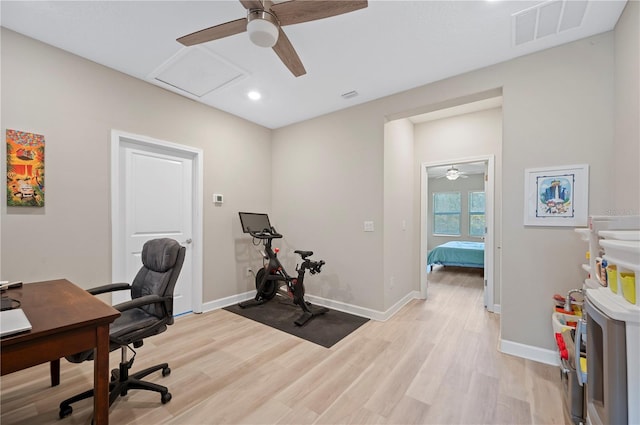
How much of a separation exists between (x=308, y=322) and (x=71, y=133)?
3.03 meters

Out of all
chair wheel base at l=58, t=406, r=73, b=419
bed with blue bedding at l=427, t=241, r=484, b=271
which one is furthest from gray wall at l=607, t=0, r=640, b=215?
bed with blue bedding at l=427, t=241, r=484, b=271

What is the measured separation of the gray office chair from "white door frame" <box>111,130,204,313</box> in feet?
2.61

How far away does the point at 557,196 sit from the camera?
7.30ft

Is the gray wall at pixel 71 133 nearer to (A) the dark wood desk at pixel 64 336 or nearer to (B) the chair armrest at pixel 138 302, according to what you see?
(A) the dark wood desk at pixel 64 336

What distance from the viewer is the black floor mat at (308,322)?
9.21 ft

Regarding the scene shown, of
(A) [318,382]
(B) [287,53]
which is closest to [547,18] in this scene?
(B) [287,53]

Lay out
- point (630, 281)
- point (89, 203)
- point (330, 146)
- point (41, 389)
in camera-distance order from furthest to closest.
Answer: point (330, 146) → point (89, 203) → point (41, 389) → point (630, 281)

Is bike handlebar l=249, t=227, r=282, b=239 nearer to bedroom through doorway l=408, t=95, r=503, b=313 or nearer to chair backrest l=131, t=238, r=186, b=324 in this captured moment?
chair backrest l=131, t=238, r=186, b=324

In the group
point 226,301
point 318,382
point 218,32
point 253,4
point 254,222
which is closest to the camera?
point 253,4

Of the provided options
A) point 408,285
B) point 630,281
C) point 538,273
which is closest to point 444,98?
point 538,273

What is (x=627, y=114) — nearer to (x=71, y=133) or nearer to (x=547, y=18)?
(x=547, y=18)

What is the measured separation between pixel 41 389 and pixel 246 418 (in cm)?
155

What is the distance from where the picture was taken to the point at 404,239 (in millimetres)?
3920

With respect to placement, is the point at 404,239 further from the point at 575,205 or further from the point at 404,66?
the point at 404,66
